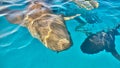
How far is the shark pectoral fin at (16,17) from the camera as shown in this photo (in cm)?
577

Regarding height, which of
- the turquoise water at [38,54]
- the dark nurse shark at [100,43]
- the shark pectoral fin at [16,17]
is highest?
the shark pectoral fin at [16,17]

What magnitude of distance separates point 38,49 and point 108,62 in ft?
4.69

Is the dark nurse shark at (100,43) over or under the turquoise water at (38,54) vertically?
under

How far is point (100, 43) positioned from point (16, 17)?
2.01 metres

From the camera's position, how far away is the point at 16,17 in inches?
230

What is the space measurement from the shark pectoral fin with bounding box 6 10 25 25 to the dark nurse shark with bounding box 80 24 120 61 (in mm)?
1565

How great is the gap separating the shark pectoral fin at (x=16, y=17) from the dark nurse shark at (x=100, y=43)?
1565mm

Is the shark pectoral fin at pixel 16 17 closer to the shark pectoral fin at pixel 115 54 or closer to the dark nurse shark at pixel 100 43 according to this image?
the dark nurse shark at pixel 100 43

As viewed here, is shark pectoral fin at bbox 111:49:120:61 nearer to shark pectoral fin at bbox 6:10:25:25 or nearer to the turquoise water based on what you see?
the turquoise water

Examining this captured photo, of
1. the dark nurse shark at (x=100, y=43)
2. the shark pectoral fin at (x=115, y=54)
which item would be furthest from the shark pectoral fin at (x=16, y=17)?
the shark pectoral fin at (x=115, y=54)

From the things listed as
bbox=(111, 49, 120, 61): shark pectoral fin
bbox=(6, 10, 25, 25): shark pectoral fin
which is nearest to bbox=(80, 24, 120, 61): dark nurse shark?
bbox=(111, 49, 120, 61): shark pectoral fin

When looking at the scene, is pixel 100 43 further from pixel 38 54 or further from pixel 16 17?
pixel 16 17

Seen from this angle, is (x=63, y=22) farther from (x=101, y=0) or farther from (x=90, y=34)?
(x=101, y=0)

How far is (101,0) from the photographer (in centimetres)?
673
